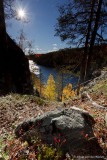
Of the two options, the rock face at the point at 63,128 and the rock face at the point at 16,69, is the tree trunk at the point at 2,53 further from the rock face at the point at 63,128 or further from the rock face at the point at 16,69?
the rock face at the point at 63,128

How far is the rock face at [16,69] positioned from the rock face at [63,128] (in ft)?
33.8

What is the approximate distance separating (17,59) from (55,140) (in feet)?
44.3

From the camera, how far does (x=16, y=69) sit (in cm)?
1656

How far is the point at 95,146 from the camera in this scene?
4.12 metres

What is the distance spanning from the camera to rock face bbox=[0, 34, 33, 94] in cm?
1485

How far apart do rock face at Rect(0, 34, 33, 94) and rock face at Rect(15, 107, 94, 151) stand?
1031cm

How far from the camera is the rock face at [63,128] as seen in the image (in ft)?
13.5

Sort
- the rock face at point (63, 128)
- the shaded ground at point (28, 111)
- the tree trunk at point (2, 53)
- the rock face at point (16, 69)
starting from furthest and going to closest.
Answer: the rock face at point (16, 69)
the tree trunk at point (2, 53)
the shaded ground at point (28, 111)
the rock face at point (63, 128)

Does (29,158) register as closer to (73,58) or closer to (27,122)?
(27,122)

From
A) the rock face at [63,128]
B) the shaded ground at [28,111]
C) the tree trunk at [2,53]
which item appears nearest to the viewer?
the rock face at [63,128]

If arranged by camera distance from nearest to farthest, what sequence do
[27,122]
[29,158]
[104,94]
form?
[29,158] → [27,122] → [104,94]

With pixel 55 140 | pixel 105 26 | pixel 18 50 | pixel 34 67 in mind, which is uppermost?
pixel 105 26

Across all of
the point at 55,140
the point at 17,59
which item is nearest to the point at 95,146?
the point at 55,140

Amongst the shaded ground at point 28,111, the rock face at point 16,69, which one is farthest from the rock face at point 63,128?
the rock face at point 16,69
